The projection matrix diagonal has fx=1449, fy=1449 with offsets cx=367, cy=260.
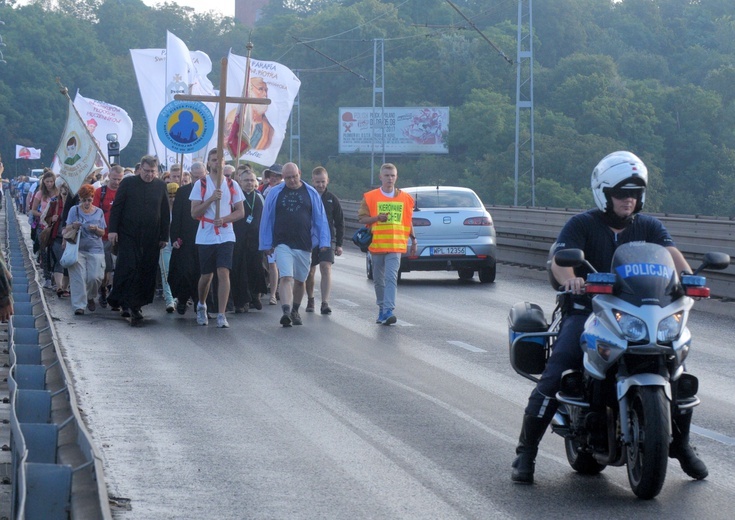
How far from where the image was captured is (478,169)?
99.9 m

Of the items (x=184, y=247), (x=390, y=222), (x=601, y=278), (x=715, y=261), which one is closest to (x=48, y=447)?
(x=601, y=278)

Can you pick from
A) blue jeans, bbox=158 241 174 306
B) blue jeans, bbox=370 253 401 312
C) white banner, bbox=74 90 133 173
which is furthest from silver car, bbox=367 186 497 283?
white banner, bbox=74 90 133 173

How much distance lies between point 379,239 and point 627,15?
107434 millimetres

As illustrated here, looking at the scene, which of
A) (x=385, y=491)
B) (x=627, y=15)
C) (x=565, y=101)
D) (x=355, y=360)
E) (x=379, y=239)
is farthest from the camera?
(x=627, y=15)

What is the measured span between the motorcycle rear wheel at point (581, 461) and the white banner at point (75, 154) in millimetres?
12699

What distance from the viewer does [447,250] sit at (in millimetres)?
21938

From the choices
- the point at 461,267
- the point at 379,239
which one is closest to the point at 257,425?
the point at 379,239

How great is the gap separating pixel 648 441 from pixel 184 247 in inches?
420

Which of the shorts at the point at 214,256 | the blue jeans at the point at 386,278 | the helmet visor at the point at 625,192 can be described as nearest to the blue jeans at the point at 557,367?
the helmet visor at the point at 625,192

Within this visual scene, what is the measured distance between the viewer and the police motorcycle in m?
6.20

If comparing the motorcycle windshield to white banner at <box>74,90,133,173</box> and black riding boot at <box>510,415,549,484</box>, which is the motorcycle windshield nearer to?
black riding boot at <box>510,415,549,484</box>

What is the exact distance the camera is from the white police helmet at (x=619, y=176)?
6.68 m

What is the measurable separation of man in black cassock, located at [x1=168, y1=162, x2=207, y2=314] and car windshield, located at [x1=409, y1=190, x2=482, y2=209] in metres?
6.87

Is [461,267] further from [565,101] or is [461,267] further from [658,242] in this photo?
[565,101]
